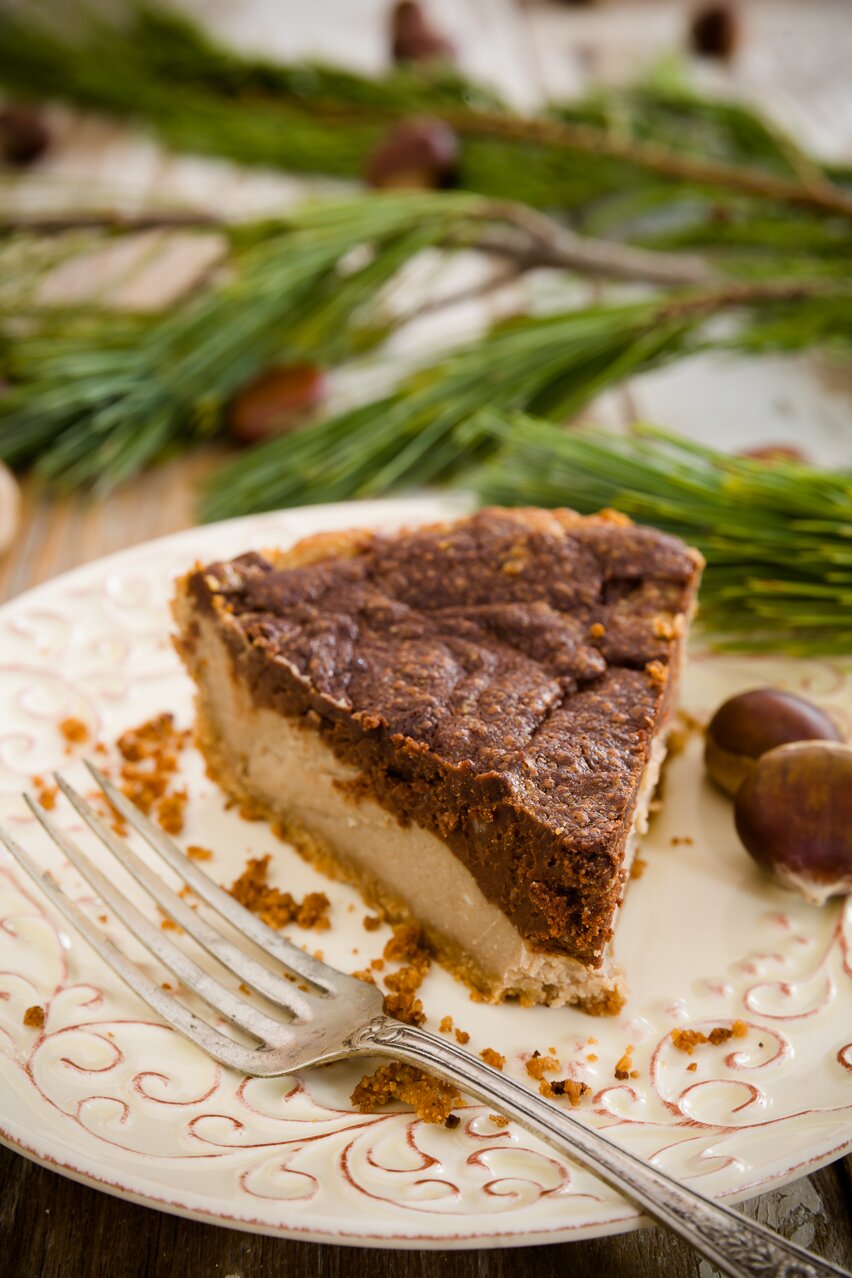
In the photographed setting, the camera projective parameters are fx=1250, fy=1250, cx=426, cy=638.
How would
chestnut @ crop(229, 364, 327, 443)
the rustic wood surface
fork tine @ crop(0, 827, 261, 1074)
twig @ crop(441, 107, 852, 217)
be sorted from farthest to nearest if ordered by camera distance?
twig @ crop(441, 107, 852, 217) < chestnut @ crop(229, 364, 327, 443) < fork tine @ crop(0, 827, 261, 1074) < the rustic wood surface

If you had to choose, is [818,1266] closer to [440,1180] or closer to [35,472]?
[440,1180]

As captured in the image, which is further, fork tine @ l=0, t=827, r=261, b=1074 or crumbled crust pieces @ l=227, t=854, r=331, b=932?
crumbled crust pieces @ l=227, t=854, r=331, b=932

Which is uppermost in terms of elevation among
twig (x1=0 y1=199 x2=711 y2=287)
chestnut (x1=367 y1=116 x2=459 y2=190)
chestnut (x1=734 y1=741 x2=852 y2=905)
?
chestnut (x1=367 y1=116 x2=459 y2=190)

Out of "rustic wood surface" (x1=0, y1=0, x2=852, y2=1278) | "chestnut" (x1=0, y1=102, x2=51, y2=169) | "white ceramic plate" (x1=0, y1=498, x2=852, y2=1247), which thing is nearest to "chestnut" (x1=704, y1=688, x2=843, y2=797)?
"white ceramic plate" (x1=0, y1=498, x2=852, y2=1247)

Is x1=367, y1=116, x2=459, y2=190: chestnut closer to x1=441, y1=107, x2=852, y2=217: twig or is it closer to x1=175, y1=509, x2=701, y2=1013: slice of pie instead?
x1=441, y1=107, x2=852, y2=217: twig

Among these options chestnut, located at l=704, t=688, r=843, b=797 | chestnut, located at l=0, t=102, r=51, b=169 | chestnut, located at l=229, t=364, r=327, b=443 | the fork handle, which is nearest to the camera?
the fork handle

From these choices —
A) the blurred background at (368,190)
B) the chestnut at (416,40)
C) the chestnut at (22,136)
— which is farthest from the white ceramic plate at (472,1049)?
the chestnut at (416,40)
